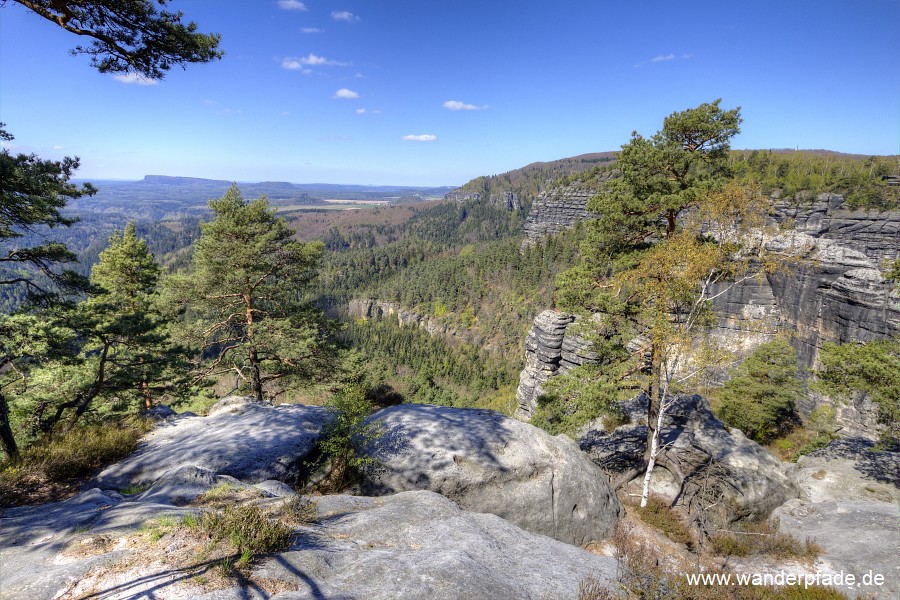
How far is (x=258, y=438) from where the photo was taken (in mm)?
8914

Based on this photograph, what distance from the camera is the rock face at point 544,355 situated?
121 feet

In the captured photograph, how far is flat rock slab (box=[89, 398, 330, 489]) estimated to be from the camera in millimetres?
7727

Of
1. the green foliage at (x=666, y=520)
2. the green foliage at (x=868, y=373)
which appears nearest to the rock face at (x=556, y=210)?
the green foliage at (x=868, y=373)

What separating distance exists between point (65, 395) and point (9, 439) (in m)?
3.59

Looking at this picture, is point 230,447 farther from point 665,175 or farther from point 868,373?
point 868,373

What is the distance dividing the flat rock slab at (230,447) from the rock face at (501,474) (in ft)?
5.81

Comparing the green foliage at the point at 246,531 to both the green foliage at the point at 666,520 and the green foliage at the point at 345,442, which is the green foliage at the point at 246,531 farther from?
the green foliage at the point at 666,520

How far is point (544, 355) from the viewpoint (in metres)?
38.2

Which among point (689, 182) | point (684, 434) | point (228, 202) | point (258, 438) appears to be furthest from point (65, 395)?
point (684, 434)

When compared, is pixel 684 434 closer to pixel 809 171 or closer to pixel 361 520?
pixel 361 520

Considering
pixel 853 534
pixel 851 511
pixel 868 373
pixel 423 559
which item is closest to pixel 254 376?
pixel 423 559

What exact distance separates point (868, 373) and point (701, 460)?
17.9 ft

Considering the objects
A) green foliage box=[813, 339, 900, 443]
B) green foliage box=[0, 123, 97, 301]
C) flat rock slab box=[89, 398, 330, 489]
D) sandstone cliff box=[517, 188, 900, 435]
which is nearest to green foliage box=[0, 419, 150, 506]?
flat rock slab box=[89, 398, 330, 489]

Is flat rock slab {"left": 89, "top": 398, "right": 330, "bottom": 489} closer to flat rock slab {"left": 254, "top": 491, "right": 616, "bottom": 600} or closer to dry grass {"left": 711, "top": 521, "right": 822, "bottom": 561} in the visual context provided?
flat rock slab {"left": 254, "top": 491, "right": 616, "bottom": 600}
